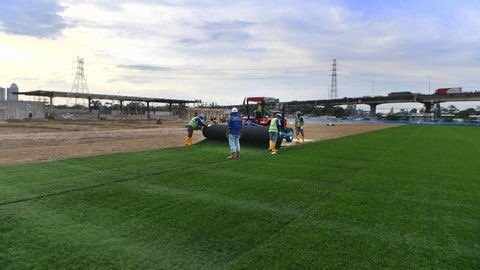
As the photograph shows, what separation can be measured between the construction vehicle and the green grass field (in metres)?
6.52

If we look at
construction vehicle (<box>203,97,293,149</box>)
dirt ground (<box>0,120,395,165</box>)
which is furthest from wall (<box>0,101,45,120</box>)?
construction vehicle (<box>203,97,293,149</box>)

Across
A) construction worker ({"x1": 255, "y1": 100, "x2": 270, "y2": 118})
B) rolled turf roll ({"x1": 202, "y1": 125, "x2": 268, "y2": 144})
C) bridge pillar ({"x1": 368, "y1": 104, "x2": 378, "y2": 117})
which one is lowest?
rolled turf roll ({"x1": 202, "y1": 125, "x2": 268, "y2": 144})

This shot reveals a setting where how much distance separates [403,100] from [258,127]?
3663 inches

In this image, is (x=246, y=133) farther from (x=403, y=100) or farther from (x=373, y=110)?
(x=373, y=110)

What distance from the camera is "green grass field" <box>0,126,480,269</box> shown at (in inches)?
166

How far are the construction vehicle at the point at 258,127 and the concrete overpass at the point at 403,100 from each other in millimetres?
81140

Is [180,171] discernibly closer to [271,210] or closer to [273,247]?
[271,210]

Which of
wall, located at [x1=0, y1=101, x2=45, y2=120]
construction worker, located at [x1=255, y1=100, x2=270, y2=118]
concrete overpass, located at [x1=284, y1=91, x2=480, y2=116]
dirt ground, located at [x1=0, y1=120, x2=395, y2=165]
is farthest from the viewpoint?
concrete overpass, located at [x1=284, y1=91, x2=480, y2=116]

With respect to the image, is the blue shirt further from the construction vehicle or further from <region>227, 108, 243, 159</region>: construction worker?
the construction vehicle

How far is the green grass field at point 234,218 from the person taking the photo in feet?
13.8

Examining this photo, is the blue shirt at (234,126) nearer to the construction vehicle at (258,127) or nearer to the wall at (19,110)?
the construction vehicle at (258,127)

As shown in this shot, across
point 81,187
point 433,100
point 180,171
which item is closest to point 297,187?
point 180,171

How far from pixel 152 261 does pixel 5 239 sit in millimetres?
1999

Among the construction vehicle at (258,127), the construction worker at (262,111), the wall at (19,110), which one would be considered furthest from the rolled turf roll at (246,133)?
the wall at (19,110)
